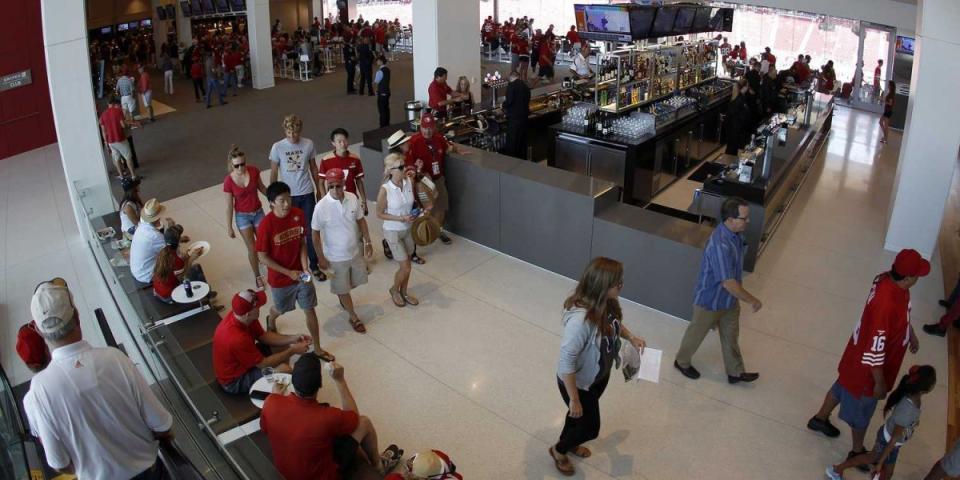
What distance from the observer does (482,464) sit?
4.57 metres

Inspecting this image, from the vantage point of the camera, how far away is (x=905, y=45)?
15.9m

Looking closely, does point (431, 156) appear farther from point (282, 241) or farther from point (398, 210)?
point (282, 241)

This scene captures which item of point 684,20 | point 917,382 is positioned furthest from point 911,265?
point 684,20

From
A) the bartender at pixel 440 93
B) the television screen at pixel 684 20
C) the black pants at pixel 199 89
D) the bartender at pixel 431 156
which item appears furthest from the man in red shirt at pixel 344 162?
the black pants at pixel 199 89

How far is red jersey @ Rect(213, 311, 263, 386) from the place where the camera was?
427 centimetres

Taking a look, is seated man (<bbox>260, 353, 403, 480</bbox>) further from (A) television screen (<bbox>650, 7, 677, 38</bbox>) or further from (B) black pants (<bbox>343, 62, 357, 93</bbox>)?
(B) black pants (<bbox>343, 62, 357, 93</bbox>)

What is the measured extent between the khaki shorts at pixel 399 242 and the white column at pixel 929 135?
5844 mm

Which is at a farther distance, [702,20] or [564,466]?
[702,20]

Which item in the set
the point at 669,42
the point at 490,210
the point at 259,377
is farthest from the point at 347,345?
the point at 669,42

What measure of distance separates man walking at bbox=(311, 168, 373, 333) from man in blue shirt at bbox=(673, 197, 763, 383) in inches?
110

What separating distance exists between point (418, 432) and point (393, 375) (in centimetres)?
77

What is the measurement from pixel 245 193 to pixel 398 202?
1.54 m

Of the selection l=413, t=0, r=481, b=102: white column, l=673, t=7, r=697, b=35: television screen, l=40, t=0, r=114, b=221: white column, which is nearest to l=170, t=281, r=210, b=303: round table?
l=40, t=0, r=114, b=221: white column

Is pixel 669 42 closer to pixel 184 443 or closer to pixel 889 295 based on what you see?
pixel 889 295
